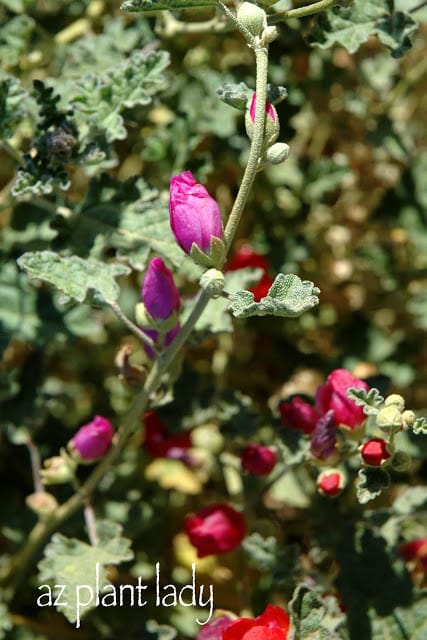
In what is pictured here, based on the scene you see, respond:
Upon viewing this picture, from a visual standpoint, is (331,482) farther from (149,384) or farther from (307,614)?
(149,384)

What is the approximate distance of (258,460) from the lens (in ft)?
4.61

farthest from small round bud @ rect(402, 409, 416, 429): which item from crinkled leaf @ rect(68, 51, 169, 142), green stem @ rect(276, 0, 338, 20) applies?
crinkled leaf @ rect(68, 51, 169, 142)

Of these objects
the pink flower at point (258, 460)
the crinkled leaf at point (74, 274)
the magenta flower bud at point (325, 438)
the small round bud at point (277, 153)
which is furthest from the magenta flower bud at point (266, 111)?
the pink flower at point (258, 460)

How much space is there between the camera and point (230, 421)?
1.52 meters

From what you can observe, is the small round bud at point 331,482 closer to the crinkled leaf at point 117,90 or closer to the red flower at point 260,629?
the red flower at point 260,629

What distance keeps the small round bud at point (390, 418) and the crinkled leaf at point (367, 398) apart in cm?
1

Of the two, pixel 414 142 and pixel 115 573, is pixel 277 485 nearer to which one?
pixel 115 573

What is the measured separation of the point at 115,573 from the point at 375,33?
987mm

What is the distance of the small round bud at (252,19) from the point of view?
106 centimetres

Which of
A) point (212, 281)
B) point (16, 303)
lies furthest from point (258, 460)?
point (16, 303)

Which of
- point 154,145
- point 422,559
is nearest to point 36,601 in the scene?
point 422,559

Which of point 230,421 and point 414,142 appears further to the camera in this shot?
point 414,142

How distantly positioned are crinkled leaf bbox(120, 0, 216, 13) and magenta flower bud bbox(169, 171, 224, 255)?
21cm

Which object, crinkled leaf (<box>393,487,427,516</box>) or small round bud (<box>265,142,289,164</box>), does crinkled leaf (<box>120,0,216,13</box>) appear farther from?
crinkled leaf (<box>393,487,427,516</box>)
